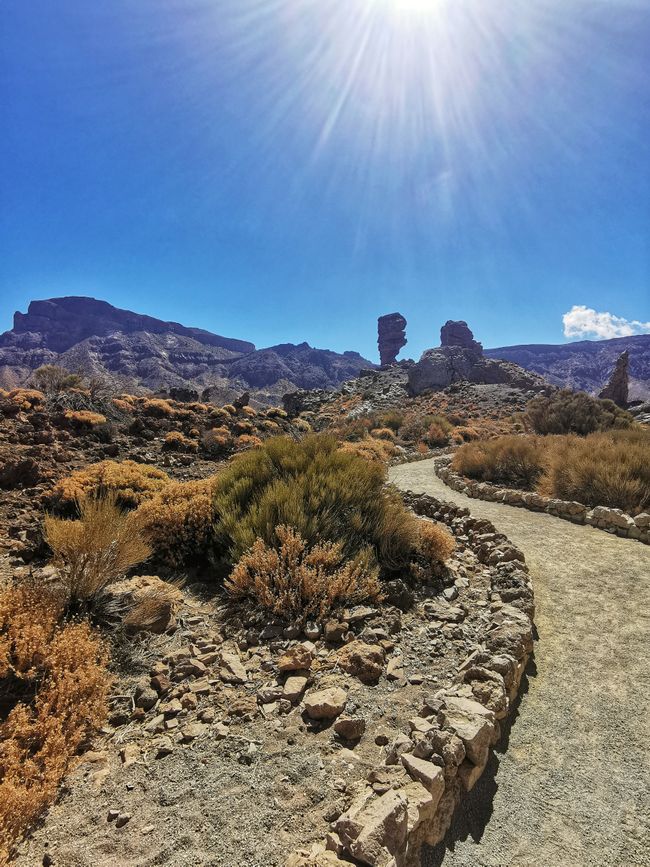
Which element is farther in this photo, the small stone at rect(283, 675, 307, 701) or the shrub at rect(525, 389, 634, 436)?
the shrub at rect(525, 389, 634, 436)

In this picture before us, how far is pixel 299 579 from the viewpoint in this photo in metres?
4.17

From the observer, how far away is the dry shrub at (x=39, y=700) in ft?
6.64

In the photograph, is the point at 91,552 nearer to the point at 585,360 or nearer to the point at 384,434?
the point at 384,434

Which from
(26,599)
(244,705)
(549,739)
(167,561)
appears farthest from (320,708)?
(167,561)

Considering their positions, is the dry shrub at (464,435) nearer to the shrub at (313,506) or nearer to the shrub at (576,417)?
the shrub at (576,417)

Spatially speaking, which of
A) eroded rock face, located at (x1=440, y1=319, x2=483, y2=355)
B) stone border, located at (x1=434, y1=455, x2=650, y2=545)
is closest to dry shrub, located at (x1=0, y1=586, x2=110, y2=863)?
stone border, located at (x1=434, y1=455, x2=650, y2=545)

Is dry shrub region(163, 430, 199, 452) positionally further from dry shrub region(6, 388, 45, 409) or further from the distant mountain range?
the distant mountain range

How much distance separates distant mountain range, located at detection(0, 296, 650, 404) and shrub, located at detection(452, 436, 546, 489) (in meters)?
77.2

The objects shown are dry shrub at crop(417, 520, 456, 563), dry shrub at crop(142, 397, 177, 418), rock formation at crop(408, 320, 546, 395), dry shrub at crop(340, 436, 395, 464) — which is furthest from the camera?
rock formation at crop(408, 320, 546, 395)

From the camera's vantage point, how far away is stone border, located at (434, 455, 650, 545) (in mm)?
6570

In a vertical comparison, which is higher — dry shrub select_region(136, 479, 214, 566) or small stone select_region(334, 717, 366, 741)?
dry shrub select_region(136, 479, 214, 566)

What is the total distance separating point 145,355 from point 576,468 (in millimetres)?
117638

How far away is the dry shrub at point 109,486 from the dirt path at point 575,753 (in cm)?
608

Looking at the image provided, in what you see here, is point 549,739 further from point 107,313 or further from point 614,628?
point 107,313
